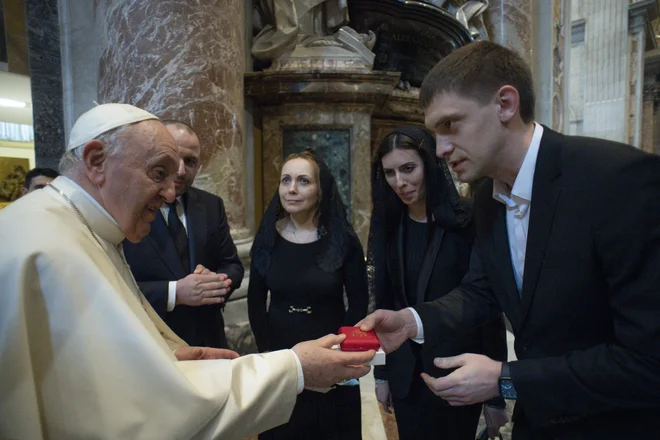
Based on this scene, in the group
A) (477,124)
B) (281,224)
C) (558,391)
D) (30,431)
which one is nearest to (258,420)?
(30,431)

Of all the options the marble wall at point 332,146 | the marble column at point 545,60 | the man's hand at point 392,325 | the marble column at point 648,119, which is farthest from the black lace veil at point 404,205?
the marble column at point 648,119

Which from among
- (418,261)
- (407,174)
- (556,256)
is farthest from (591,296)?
(407,174)

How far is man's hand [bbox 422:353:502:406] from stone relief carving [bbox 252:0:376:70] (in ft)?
13.3

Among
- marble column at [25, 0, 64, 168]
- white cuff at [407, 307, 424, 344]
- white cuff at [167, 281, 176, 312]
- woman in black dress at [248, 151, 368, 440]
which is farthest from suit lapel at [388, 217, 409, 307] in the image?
marble column at [25, 0, 64, 168]

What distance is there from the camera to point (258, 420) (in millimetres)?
1217

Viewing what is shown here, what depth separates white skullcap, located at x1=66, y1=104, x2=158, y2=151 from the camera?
135 centimetres

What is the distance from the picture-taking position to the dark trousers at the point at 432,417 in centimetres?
199

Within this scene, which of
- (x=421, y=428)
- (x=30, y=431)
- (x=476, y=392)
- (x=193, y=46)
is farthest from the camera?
(x=193, y=46)

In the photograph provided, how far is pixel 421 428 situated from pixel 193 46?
312 centimetres

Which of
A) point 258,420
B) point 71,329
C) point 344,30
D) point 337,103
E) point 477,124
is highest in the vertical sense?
point 344,30

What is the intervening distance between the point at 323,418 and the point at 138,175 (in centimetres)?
167

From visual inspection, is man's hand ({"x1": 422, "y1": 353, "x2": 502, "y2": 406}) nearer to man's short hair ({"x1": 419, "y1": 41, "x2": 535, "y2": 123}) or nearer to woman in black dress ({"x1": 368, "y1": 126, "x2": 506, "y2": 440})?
woman in black dress ({"x1": 368, "y1": 126, "x2": 506, "y2": 440})

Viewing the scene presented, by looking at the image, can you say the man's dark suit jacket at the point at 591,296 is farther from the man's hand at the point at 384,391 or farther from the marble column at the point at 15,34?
the marble column at the point at 15,34

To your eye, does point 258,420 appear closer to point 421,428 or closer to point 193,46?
point 421,428
